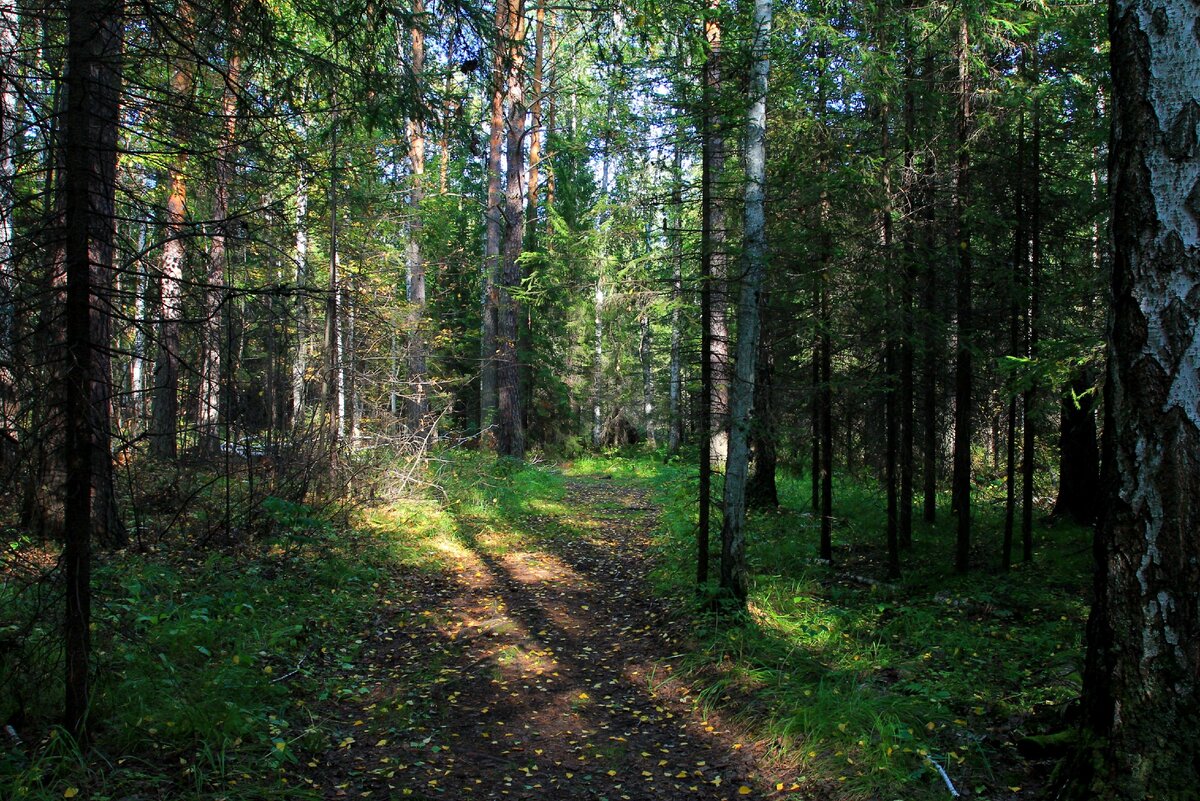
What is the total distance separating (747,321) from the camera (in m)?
6.96

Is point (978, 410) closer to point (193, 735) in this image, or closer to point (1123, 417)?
point (1123, 417)

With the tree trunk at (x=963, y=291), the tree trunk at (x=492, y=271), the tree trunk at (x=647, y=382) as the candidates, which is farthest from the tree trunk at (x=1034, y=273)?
the tree trunk at (x=647, y=382)

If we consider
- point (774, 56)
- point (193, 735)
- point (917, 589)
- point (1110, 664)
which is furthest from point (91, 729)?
point (917, 589)

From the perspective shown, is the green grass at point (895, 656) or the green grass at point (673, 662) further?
the green grass at point (895, 656)

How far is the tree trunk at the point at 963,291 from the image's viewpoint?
858 cm

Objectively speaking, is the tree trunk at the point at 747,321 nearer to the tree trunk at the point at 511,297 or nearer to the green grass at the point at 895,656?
the green grass at the point at 895,656

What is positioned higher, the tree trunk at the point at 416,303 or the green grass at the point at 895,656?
the tree trunk at the point at 416,303

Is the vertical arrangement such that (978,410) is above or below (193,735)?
above

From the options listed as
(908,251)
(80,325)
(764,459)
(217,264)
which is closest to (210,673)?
(80,325)

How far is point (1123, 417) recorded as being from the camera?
2891mm

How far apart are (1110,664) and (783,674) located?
280cm

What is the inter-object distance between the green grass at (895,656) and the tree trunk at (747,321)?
27.5 inches

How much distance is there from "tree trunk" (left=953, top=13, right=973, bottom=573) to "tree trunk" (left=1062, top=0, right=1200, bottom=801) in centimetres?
597

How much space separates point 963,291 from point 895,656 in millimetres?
5626
